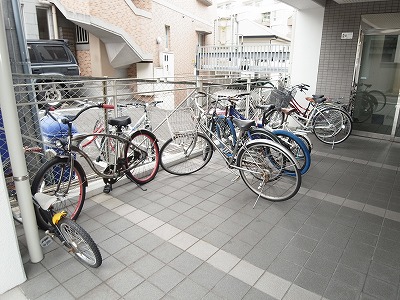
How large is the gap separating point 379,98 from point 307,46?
1.91 metres

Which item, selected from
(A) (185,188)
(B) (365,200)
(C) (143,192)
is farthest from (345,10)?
(C) (143,192)

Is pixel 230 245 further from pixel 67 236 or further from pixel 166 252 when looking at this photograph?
pixel 67 236

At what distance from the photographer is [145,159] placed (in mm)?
3748

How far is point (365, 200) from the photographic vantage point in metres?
3.52

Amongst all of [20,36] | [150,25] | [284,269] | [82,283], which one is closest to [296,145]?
[284,269]

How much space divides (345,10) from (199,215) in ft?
18.3

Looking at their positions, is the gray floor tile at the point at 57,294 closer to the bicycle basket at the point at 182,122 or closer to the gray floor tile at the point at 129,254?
the gray floor tile at the point at 129,254

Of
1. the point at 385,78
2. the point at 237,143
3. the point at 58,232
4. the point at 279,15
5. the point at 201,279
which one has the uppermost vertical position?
the point at 279,15

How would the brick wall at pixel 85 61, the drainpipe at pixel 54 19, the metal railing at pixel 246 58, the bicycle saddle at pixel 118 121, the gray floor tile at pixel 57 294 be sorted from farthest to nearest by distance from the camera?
the brick wall at pixel 85 61 → the drainpipe at pixel 54 19 → the metal railing at pixel 246 58 → the bicycle saddle at pixel 118 121 → the gray floor tile at pixel 57 294

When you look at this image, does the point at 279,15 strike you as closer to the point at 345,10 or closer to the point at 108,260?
the point at 345,10

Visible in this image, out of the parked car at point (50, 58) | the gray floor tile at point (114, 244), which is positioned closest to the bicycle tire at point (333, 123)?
the gray floor tile at point (114, 244)

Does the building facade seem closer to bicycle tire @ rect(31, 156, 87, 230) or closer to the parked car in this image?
the parked car

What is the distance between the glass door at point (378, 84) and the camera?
5984 millimetres

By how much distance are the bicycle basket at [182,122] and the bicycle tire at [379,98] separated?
4.39 metres
